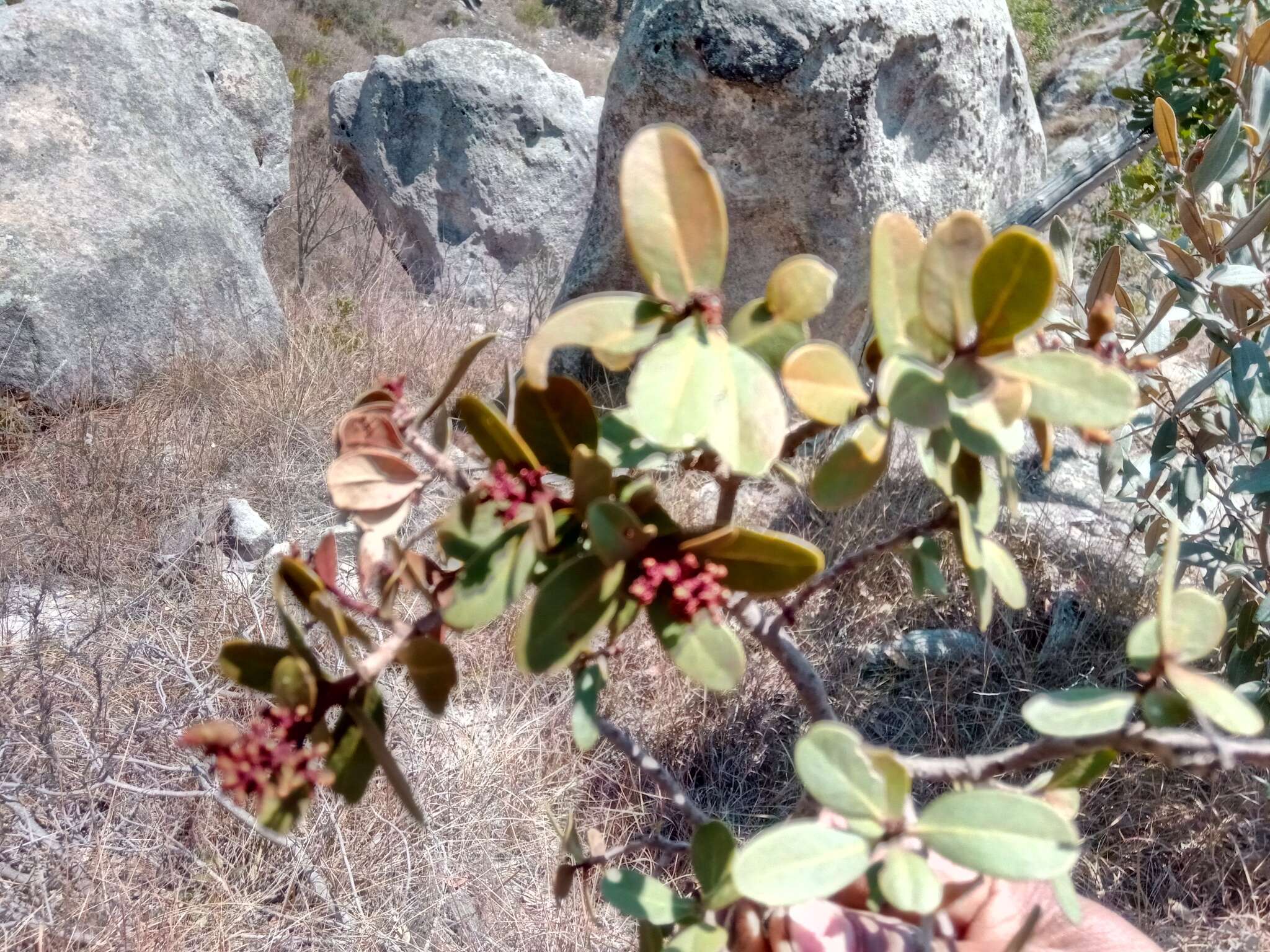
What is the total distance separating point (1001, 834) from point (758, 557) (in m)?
0.13

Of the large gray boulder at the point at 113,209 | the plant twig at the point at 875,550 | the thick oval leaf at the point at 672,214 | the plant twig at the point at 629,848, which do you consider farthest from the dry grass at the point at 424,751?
the thick oval leaf at the point at 672,214

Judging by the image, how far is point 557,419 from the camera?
389mm

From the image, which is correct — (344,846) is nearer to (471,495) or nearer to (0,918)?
(0,918)

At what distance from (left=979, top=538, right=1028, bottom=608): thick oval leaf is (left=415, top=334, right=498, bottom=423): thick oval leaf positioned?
0.24 metres

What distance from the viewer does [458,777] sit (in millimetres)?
1559

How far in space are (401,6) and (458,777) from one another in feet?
37.0

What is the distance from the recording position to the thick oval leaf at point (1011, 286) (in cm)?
30

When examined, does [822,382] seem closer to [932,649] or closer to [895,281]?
[895,281]

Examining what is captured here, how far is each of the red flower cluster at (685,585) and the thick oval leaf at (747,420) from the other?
0.19ft

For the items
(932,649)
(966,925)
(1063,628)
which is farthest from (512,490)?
(1063,628)

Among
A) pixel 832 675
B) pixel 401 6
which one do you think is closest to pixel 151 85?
pixel 832 675

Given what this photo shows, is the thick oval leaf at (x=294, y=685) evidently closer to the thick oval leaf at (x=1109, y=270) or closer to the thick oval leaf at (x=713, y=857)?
the thick oval leaf at (x=713, y=857)

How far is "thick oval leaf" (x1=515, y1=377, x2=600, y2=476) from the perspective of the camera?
38 centimetres

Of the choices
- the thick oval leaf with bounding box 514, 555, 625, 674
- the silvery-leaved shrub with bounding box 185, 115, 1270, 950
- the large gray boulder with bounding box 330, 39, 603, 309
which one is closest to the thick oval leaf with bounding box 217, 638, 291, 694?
the silvery-leaved shrub with bounding box 185, 115, 1270, 950
